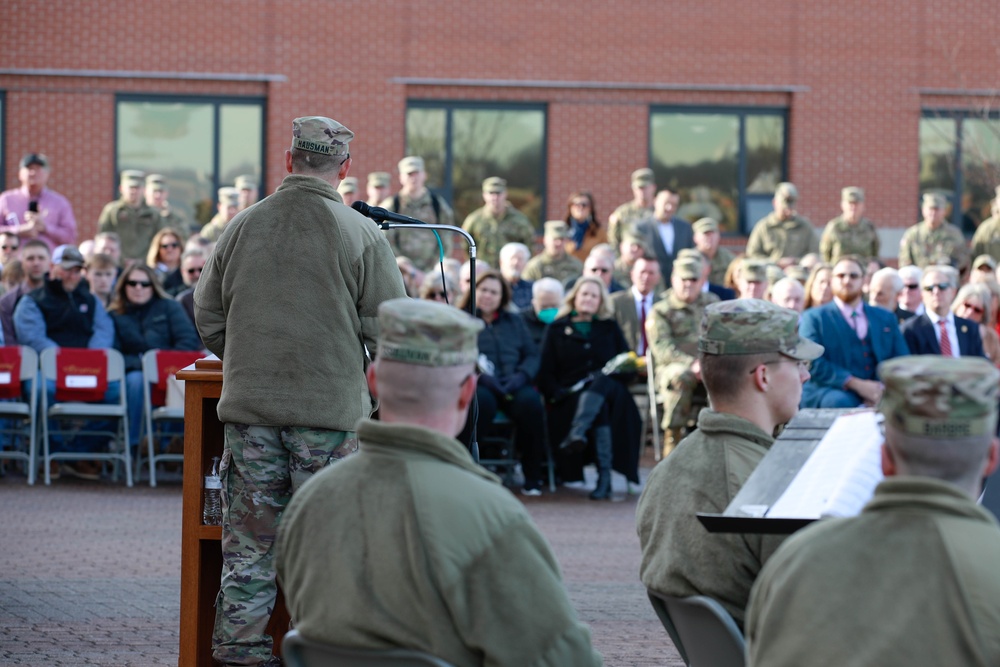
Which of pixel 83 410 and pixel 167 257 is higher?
pixel 167 257

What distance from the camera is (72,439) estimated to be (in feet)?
42.7

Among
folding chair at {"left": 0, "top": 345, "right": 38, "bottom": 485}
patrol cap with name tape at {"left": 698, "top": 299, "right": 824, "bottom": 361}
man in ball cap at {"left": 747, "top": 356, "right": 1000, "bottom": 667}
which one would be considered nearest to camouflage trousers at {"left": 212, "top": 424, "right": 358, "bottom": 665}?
patrol cap with name tape at {"left": 698, "top": 299, "right": 824, "bottom": 361}

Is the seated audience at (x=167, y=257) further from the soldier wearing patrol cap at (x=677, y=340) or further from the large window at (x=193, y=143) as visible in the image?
the large window at (x=193, y=143)

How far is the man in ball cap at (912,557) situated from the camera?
2549 millimetres

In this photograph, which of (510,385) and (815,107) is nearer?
(510,385)

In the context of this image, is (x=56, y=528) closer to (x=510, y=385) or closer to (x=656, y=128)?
(x=510, y=385)

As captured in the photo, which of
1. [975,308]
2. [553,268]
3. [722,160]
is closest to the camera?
[975,308]

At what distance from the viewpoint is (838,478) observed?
10.5 ft

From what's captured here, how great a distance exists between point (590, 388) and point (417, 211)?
449 centimetres

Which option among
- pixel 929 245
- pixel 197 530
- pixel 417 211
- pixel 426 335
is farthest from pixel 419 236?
pixel 426 335

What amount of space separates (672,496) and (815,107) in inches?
811

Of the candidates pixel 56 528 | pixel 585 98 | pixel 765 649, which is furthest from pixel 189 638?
pixel 585 98

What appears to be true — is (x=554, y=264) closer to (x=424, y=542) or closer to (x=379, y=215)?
(x=379, y=215)

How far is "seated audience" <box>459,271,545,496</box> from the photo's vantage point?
1255cm
